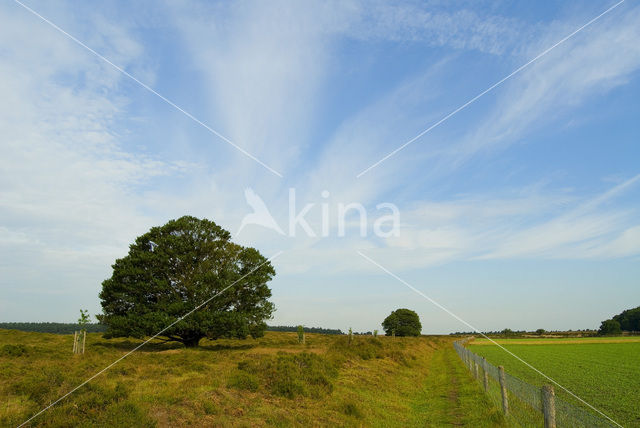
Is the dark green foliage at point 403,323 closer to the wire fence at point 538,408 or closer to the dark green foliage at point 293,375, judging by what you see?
the dark green foliage at point 293,375

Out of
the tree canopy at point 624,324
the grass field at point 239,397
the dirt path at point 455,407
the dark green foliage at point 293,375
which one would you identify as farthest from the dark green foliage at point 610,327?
the dark green foliage at point 293,375

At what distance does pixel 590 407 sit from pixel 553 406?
9873 millimetres

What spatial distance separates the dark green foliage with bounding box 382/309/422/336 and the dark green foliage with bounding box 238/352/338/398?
110m

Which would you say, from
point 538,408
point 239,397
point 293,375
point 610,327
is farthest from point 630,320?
point 239,397

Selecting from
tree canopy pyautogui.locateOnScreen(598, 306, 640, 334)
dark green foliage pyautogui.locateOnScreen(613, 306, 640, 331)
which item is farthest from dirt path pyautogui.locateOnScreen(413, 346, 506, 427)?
dark green foliage pyautogui.locateOnScreen(613, 306, 640, 331)

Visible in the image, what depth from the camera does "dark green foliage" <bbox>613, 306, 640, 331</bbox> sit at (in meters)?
174

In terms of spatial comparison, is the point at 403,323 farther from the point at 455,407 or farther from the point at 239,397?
the point at 239,397

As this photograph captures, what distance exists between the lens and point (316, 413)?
12586 mm

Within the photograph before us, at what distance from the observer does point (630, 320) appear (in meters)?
178

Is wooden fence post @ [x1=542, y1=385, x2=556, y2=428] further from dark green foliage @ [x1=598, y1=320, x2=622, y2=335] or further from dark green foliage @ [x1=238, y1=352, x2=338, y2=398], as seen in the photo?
dark green foliage @ [x1=598, y1=320, x2=622, y2=335]

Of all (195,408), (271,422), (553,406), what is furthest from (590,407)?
(195,408)

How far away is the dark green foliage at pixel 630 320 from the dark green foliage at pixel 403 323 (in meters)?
120

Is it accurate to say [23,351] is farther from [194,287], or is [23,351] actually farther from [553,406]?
[553,406]

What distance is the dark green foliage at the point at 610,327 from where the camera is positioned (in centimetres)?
17009
